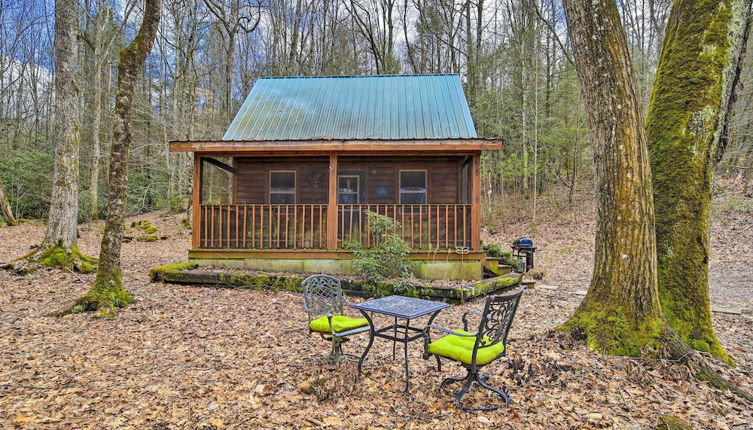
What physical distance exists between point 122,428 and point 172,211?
814 inches

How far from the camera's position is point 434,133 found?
34.9 ft

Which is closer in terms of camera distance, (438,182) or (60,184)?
(60,184)

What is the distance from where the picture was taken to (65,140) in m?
8.91

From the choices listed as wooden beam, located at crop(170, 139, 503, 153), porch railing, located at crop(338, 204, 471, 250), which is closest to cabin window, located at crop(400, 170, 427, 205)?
porch railing, located at crop(338, 204, 471, 250)

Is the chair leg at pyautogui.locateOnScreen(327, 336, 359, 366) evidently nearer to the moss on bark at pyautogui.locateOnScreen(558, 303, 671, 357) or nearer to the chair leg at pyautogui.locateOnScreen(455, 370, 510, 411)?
the chair leg at pyautogui.locateOnScreen(455, 370, 510, 411)

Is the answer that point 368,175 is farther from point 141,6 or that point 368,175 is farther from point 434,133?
point 141,6

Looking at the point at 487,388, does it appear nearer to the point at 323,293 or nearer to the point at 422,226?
the point at 323,293

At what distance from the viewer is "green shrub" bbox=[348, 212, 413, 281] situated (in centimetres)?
809

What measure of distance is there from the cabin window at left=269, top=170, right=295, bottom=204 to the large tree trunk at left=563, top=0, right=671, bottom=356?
28.3ft

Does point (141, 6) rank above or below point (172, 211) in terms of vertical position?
above

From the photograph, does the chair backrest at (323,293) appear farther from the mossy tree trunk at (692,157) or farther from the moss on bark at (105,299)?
the mossy tree trunk at (692,157)

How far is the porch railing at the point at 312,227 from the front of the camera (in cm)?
916

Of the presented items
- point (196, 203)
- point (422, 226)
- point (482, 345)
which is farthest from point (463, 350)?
point (196, 203)

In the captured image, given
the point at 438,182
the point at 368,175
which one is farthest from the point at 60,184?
the point at 438,182
